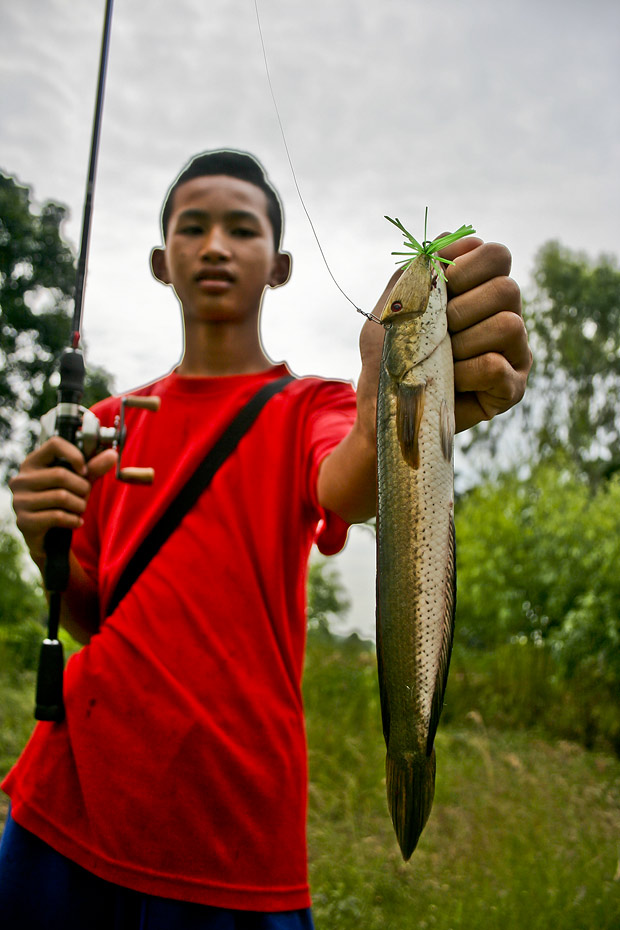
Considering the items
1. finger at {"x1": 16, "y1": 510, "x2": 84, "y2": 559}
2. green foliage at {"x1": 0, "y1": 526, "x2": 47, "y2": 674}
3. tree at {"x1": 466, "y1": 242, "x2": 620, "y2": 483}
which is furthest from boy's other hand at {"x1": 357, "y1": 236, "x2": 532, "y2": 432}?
tree at {"x1": 466, "y1": 242, "x2": 620, "y2": 483}

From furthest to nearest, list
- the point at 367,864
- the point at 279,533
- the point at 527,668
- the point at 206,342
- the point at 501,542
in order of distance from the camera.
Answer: the point at 501,542
the point at 527,668
the point at 367,864
the point at 206,342
the point at 279,533

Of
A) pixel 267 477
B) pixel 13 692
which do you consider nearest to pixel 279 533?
pixel 267 477

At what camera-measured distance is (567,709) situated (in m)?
9.38

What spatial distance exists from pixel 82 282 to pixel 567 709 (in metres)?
8.82

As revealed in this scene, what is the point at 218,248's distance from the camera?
2.36 meters

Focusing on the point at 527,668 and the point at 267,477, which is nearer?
the point at 267,477

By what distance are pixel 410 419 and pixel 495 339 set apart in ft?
0.77

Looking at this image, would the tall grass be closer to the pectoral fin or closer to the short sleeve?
the short sleeve

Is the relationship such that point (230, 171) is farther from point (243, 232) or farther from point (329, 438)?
point (329, 438)

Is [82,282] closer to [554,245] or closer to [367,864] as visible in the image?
[367,864]

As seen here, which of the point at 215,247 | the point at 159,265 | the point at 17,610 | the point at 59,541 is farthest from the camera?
the point at 17,610

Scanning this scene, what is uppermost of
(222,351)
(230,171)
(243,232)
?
(230,171)

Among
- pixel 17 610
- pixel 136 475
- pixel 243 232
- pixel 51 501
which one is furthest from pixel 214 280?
pixel 17 610

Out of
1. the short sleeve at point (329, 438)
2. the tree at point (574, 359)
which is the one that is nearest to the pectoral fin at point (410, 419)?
the short sleeve at point (329, 438)
